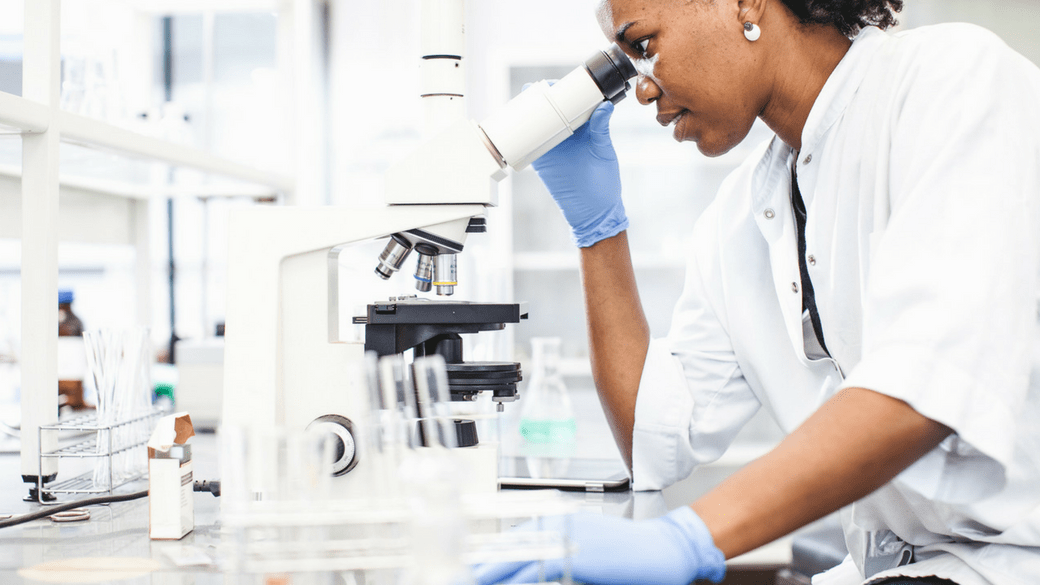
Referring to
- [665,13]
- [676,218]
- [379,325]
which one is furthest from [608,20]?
[676,218]

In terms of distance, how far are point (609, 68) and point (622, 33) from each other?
0.09m

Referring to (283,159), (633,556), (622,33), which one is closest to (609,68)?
(622,33)

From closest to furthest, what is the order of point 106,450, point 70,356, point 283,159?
1. point 106,450
2. point 70,356
3. point 283,159

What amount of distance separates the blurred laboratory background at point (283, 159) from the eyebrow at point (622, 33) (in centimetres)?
69

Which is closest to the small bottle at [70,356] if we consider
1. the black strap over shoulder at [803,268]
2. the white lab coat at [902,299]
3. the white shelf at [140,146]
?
the white shelf at [140,146]

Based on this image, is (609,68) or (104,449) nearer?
(609,68)

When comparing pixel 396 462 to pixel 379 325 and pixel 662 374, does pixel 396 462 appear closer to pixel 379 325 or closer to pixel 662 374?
pixel 379 325

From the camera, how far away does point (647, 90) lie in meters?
1.11

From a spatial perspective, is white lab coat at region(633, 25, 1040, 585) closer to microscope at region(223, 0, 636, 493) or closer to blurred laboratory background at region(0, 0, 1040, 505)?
microscope at region(223, 0, 636, 493)

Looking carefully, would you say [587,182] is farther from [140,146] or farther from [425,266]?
[140,146]

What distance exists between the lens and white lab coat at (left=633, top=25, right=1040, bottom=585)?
0.71 meters

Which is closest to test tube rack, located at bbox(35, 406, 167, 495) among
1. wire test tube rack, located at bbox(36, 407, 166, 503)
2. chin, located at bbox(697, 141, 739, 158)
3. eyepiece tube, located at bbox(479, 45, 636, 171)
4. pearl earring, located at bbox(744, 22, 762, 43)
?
wire test tube rack, located at bbox(36, 407, 166, 503)

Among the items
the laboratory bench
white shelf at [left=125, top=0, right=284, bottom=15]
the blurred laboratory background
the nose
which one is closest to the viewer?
the laboratory bench

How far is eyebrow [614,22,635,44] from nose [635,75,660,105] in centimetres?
7
